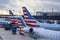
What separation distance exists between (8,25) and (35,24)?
2774cm

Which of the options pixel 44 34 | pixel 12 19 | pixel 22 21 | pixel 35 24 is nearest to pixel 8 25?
pixel 12 19

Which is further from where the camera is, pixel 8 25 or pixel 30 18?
pixel 8 25

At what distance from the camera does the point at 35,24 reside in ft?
121

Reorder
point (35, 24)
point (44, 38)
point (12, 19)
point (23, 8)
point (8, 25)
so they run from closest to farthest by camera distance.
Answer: point (44, 38) < point (35, 24) < point (23, 8) < point (12, 19) < point (8, 25)

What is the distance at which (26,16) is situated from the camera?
126ft

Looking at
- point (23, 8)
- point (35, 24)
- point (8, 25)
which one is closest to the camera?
point (35, 24)

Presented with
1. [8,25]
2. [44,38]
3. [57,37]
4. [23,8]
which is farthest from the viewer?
[8,25]

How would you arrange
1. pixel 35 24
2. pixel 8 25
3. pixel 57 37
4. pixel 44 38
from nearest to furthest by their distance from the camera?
pixel 57 37 → pixel 44 38 → pixel 35 24 → pixel 8 25

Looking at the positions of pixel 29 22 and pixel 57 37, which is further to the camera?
pixel 29 22

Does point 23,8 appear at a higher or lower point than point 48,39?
higher

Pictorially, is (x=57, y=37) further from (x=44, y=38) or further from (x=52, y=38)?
(x=44, y=38)

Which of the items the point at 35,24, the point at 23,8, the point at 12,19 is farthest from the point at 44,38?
the point at 12,19

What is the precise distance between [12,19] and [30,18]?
2050cm

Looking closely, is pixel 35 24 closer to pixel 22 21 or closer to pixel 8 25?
pixel 22 21
